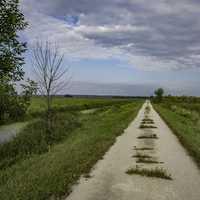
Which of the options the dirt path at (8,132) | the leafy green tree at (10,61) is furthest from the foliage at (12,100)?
the dirt path at (8,132)

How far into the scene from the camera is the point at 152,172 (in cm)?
703

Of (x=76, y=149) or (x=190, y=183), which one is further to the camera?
(x=76, y=149)

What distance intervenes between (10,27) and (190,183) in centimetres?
635

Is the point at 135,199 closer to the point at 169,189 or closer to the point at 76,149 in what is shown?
Result: the point at 169,189

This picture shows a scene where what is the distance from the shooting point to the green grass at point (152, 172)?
685 centimetres

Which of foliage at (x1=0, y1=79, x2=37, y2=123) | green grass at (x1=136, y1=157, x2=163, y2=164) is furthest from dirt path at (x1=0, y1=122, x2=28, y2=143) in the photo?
green grass at (x1=136, y1=157, x2=163, y2=164)

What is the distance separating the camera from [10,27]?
8523mm

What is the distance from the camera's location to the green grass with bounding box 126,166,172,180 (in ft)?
22.5

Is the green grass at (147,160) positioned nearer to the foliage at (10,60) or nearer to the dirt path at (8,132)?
the foliage at (10,60)

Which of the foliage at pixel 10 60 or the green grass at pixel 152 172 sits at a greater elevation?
the foliage at pixel 10 60

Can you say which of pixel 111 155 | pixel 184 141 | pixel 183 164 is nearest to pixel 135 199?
pixel 183 164

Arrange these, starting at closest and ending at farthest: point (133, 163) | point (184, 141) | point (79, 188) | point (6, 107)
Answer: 1. point (79, 188)
2. point (133, 163)
3. point (6, 107)
4. point (184, 141)

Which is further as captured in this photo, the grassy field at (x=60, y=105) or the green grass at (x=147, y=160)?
the grassy field at (x=60, y=105)

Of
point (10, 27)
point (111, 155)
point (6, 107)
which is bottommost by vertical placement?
point (111, 155)
